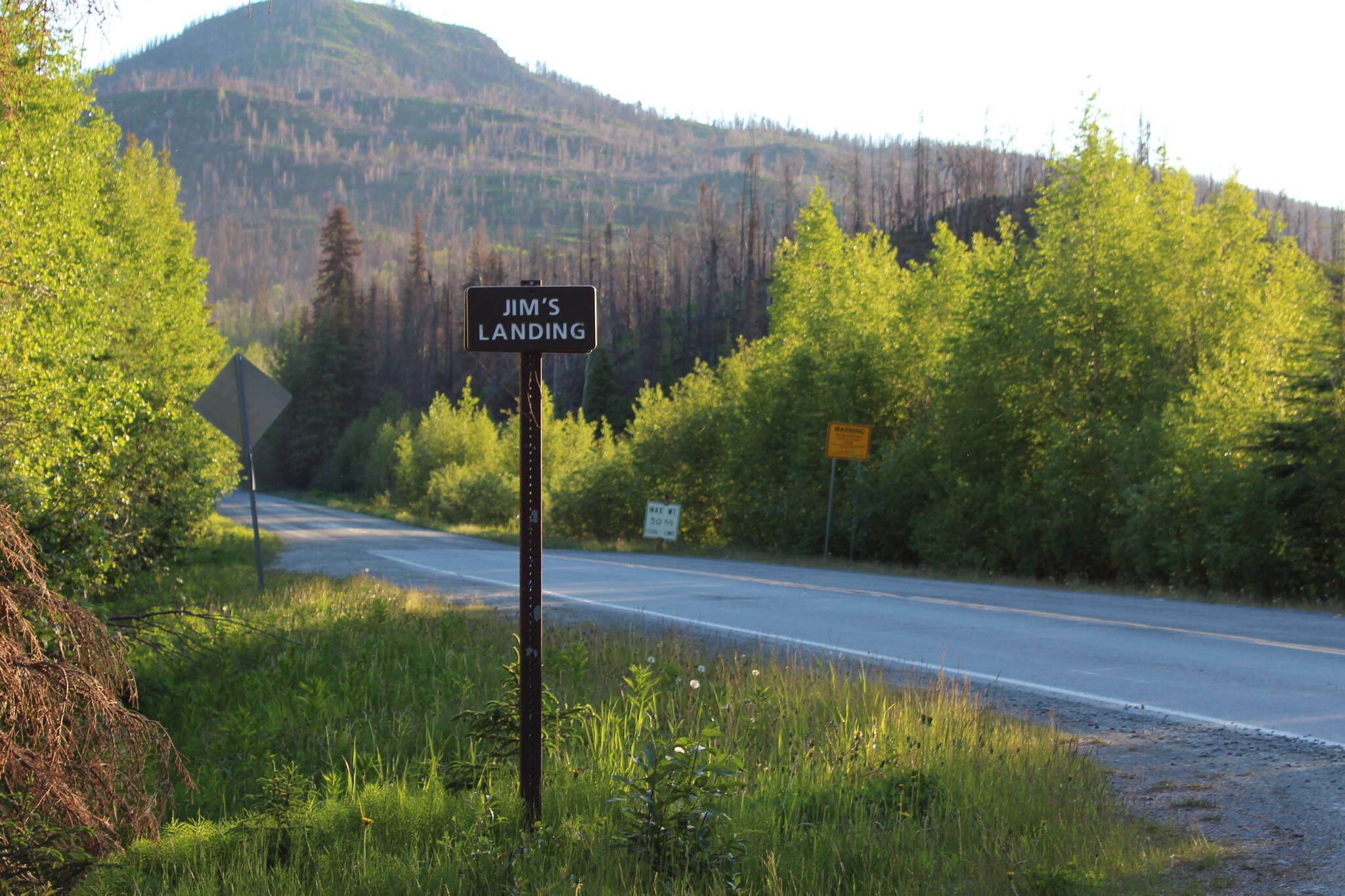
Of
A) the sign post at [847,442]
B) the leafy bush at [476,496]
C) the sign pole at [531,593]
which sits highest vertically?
the sign post at [847,442]

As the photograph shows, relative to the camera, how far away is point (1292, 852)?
15.6ft

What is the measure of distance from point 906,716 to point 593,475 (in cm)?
3314

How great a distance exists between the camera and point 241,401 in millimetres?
13953

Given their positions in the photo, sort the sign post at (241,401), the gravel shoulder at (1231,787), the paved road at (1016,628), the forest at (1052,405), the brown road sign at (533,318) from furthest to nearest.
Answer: the forest at (1052,405) < the sign post at (241,401) < the paved road at (1016,628) < the brown road sign at (533,318) < the gravel shoulder at (1231,787)

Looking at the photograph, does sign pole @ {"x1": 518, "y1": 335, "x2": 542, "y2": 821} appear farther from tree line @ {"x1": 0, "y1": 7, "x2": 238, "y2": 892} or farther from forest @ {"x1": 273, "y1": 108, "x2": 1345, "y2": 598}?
forest @ {"x1": 273, "y1": 108, "x2": 1345, "y2": 598}

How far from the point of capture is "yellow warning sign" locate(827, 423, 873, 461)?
27094 millimetres

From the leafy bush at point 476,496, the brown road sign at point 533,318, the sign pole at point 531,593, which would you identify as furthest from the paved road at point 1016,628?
the leafy bush at point 476,496

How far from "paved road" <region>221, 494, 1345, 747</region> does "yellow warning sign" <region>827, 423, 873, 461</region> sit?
15.7ft

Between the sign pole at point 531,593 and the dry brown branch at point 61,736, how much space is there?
2.02m

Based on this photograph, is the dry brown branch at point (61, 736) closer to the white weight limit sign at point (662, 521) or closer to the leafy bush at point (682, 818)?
the leafy bush at point (682, 818)

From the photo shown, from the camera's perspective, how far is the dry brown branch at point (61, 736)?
5113 millimetres

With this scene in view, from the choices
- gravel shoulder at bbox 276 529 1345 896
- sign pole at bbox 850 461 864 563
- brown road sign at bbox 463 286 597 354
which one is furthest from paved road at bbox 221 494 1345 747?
sign pole at bbox 850 461 864 563

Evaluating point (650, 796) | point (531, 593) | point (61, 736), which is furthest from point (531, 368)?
point (61, 736)

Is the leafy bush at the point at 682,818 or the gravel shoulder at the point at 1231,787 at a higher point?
the leafy bush at the point at 682,818
